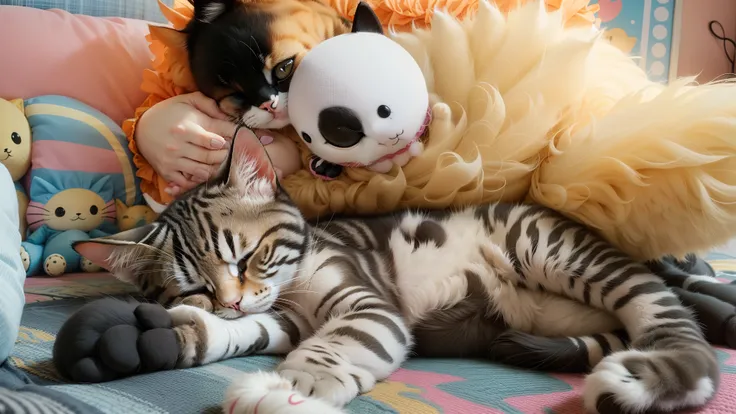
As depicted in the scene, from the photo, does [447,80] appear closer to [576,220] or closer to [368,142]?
[368,142]

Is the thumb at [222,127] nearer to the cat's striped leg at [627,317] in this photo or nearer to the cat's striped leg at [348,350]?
the cat's striped leg at [348,350]

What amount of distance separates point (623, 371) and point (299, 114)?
67cm

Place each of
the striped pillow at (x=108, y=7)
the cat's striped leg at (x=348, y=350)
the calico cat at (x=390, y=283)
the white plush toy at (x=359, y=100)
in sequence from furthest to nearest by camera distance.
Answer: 1. the striped pillow at (x=108, y=7)
2. the white plush toy at (x=359, y=100)
3. the calico cat at (x=390, y=283)
4. the cat's striped leg at (x=348, y=350)

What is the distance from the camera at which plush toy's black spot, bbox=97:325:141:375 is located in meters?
0.68

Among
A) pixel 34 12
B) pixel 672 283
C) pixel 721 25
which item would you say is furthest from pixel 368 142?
pixel 721 25

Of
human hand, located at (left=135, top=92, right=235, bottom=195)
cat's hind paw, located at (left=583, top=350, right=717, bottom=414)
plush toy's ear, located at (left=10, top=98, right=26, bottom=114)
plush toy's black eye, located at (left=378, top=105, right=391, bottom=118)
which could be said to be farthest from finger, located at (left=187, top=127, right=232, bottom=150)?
cat's hind paw, located at (left=583, top=350, right=717, bottom=414)

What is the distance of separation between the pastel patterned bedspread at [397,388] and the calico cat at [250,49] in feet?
1.59

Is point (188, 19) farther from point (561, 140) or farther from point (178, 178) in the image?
point (561, 140)

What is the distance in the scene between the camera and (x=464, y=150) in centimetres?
112

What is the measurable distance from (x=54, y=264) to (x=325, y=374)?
0.94 m

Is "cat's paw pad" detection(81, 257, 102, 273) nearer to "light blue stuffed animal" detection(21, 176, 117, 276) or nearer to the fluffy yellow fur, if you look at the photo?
"light blue stuffed animal" detection(21, 176, 117, 276)

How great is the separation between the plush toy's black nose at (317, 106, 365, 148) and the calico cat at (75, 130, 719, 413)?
134 mm

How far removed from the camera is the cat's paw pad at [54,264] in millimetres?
1369

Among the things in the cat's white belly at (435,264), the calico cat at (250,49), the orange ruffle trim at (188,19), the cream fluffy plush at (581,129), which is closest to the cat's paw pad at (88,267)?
the orange ruffle trim at (188,19)
